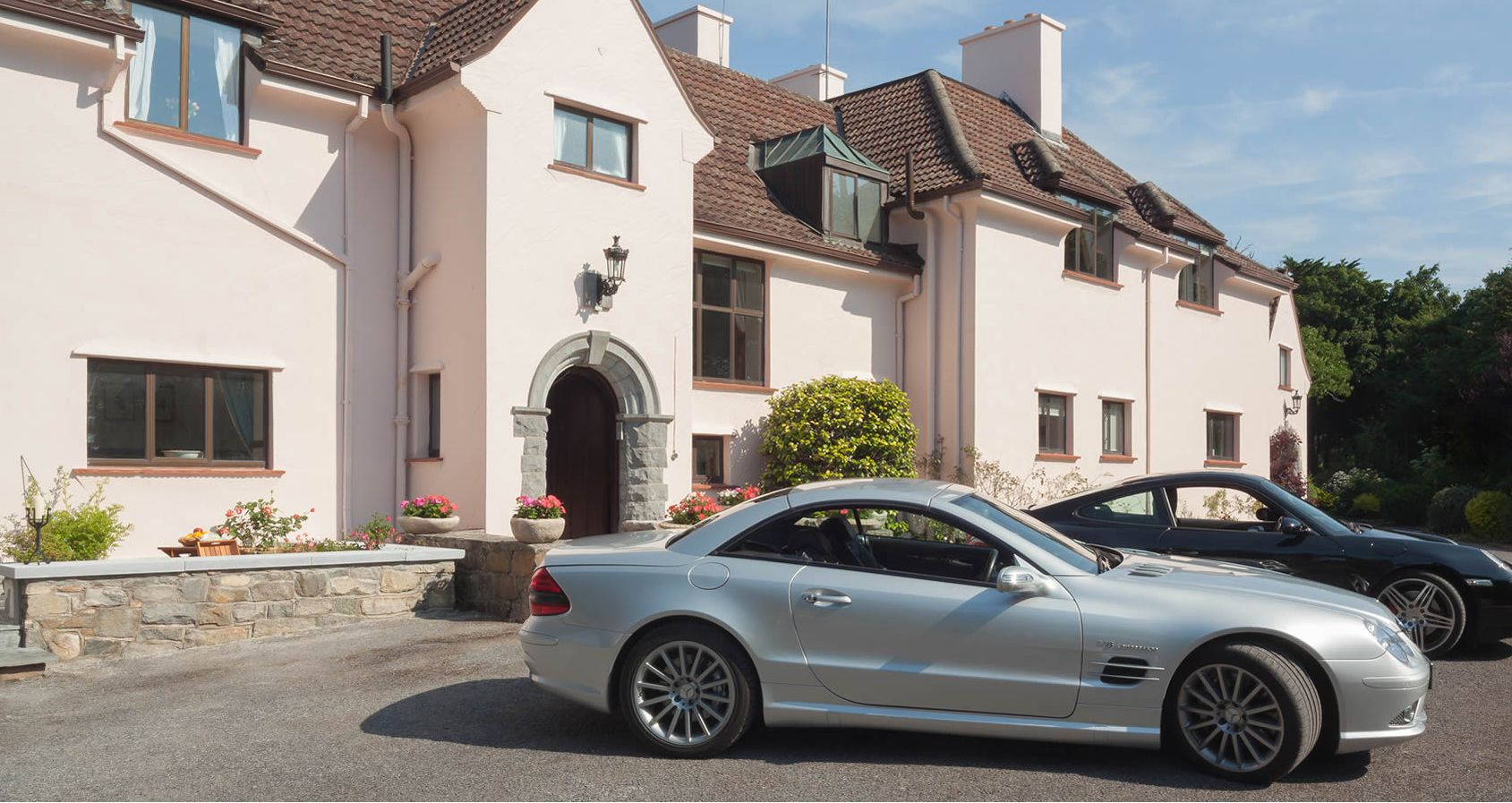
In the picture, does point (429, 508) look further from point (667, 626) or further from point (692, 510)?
point (667, 626)

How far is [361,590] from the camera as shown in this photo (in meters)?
11.0

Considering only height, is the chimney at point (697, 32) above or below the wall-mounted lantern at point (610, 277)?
above

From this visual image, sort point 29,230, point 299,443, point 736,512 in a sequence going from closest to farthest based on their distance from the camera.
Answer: point 736,512, point 29,230, point 299,443

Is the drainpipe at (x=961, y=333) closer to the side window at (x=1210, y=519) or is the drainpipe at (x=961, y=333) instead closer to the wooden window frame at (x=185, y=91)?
the side window at (x=1210, y=519)

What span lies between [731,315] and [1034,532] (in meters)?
10.6

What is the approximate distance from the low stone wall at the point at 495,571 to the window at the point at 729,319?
5.00m

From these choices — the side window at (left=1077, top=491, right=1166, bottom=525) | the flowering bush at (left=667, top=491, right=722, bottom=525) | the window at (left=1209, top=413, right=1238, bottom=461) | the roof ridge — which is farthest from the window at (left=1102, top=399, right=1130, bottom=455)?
the side window at (left=1077, top=491, right=1166, bottom=525)

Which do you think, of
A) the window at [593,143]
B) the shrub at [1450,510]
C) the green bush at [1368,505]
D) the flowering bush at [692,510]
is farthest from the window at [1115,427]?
the green bush at [1368,505]

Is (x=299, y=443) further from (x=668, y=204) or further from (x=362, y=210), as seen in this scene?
(x=668, y=204)

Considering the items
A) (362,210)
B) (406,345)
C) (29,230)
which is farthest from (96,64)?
(406,345)

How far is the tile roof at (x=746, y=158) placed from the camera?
16703 millimetres

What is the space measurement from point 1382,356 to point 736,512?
5100 centimetres

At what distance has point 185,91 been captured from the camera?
1209cm

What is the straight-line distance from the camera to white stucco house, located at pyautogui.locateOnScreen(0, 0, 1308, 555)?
11.3m
